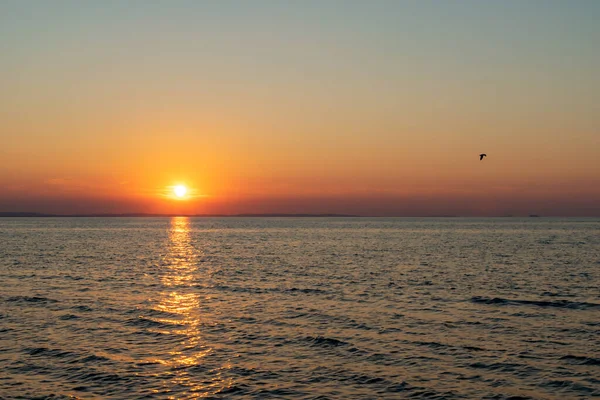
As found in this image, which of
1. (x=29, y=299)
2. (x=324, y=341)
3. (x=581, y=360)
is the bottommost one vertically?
(x=581, y=360)

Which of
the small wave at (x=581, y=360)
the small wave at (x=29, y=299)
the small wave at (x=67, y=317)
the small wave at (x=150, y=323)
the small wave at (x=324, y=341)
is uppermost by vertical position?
the small wave at (x=29, y=299)

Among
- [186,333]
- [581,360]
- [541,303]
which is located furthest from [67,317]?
[541,303]

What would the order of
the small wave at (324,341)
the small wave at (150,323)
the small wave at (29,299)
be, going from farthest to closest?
the small wave at (29,299) < the small wave at (150,323) < the small wave at (324,341)

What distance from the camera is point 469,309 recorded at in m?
42.1

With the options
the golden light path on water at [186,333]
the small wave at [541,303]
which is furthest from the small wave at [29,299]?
the small wave at [541,303]

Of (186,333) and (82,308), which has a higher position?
(82,308)

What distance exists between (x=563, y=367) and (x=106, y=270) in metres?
59.4

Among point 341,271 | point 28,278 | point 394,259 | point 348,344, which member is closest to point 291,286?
point 341,271

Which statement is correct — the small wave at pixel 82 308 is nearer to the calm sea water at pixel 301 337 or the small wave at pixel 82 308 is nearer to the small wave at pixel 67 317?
the calm sea water at pixel 301 337

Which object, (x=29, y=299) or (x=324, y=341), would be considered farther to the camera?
(x=29, y=299)

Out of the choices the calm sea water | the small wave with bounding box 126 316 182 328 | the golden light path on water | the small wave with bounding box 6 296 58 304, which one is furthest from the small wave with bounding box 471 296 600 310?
the small wave with bounding box 6 296 58 304

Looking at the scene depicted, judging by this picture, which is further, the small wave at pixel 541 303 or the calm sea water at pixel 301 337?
the small wave at pixel 541 303

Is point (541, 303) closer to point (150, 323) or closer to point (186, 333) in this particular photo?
point (186, 333)

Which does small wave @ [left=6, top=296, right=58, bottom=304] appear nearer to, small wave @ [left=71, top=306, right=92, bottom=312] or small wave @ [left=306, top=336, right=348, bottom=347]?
small wave @ [left=71, top=306, right=92, bottom=312]
